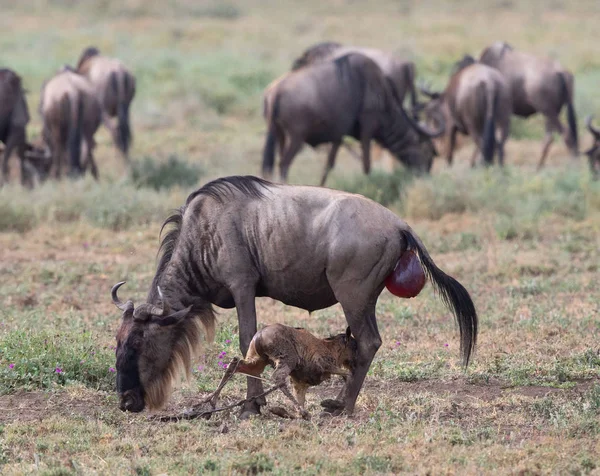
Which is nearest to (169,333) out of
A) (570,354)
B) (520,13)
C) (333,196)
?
(333,196)

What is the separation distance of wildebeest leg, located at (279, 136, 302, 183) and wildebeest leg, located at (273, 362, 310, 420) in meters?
7.54

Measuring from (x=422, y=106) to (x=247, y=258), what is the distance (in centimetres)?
1148

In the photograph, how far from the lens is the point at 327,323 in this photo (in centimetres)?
816

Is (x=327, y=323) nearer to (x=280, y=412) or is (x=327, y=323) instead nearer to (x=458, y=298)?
(x=458, y=298)

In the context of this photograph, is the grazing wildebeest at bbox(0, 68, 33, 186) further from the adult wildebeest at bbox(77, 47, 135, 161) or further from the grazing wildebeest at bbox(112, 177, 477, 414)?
the grazing wildebeest at bbox(112, 177, 477, 414)

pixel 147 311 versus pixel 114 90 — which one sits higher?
pixel 147 311

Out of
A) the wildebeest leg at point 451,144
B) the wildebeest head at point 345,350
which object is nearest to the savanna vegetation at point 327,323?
the wildebeest head at point 345,350

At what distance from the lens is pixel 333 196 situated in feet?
19.7

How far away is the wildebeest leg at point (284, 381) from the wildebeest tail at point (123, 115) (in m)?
10.9

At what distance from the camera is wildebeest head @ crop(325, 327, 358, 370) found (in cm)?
590

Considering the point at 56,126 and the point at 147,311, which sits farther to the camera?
the point at 56,126

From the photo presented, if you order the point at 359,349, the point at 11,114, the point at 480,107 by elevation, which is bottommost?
the point at 11,114

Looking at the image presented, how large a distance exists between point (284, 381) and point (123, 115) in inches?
457

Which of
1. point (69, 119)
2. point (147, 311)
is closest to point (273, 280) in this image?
point (147, 311)
